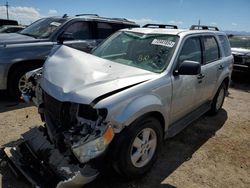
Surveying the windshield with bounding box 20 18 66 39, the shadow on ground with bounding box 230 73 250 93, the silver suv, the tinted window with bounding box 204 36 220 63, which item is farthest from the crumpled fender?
the shadow on ground with bounding box 230 73 250 93

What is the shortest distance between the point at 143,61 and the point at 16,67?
10.7 ft

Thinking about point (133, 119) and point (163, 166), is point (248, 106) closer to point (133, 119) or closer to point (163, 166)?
point (163, 166)

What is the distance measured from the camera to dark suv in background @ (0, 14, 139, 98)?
574 cm

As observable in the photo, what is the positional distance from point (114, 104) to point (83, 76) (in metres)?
0.60

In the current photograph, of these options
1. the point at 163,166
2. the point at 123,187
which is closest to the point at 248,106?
the point at 163,166

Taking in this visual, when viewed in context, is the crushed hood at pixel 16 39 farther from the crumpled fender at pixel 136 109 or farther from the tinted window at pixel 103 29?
the crumpled fender at pixel 136 109

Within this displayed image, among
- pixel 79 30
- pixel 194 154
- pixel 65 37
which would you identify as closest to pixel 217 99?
pixel 194 154

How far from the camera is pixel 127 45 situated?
14.0ft

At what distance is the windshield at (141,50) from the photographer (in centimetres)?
373

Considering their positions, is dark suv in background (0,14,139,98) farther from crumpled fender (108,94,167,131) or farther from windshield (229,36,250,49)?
windshield (229,36,250,49)

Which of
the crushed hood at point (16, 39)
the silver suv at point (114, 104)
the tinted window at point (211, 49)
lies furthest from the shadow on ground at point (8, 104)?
the tinted window at point (211, 49)

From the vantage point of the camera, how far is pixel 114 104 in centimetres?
275

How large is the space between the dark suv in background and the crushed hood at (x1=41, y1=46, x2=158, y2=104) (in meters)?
2.30

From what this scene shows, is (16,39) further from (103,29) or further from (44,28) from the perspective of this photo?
Answer: (103,29)
